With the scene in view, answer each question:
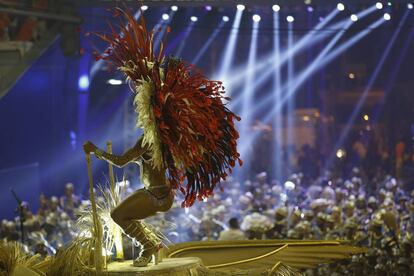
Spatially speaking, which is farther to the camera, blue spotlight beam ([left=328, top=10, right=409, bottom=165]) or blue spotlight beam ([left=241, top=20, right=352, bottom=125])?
blue spotlight beam ([left=241, top=20, right=352, bottom=125])

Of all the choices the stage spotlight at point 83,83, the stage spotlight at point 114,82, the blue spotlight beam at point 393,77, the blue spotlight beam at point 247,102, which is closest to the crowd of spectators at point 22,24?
the stage spotlight at point 83,83

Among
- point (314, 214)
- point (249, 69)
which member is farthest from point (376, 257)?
point (249, 69)

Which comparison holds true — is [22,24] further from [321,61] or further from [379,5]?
[321,61]

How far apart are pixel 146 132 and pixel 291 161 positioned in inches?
429

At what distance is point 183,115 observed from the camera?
197 inches

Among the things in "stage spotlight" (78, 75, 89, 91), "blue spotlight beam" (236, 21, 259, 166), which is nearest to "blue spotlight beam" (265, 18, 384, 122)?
"blue spotlight beam" (236, 21, 259, 166)

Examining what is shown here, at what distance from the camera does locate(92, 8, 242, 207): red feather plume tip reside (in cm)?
502

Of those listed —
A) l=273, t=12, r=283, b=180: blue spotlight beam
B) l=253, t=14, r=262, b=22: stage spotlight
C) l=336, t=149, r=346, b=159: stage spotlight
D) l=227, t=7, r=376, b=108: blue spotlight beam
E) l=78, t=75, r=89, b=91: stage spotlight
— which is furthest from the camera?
l=273, t=12, r=283, b=180: blue spotlight beam

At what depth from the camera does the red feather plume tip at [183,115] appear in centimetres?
502

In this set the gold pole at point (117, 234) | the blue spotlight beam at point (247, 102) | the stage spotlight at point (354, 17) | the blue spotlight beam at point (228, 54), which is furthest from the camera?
the blue spotlight beam at point (247, 102)

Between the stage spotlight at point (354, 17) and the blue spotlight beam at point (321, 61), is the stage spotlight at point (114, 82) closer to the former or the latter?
Answer: the blue spotlight beam at point (321, 61)

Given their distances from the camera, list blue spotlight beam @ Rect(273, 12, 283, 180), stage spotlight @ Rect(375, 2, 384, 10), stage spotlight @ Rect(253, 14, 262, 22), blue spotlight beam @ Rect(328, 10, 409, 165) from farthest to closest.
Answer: blue spotlight beam @ Rect(273, 12, 283, 180)
blue spotlight beam @ Rect(328, 10, 409, 165)
stage spotlight @ Rect(253, 14, 262, 22)
stage spotlight @ Rect(375, 2, 384, 10)

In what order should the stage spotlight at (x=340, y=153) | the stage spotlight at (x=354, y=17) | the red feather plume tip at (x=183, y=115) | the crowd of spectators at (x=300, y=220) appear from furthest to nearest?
the stage spotlight at (x=340, y=153)
the stage spotlight at (x=354, y=17)
the crowd of spectators at (x=300, y=220)
the red feather plume tip at (x=183, y=115)

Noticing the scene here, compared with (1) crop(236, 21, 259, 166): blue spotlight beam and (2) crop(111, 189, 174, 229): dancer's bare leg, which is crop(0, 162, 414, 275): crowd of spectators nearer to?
(2) crop(111, 189, 174, 229): dancer's bare leg
